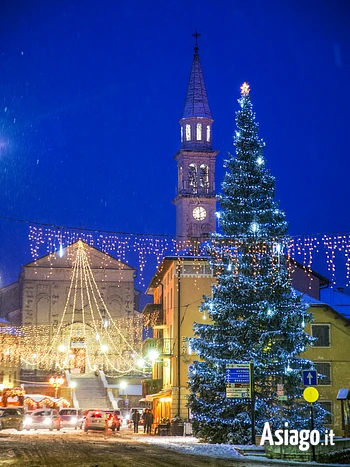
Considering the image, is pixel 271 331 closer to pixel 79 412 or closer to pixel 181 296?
pixel 181 296

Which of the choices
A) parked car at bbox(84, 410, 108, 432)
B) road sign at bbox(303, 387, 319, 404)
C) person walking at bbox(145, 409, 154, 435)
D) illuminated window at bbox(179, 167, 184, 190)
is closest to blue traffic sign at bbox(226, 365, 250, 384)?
road sign at bbox(303, 387, 319, 404)

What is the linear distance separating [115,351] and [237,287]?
160 feet

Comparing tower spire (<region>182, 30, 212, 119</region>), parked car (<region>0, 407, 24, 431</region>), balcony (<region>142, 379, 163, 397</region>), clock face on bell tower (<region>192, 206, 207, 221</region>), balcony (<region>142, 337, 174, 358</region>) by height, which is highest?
tower spire (<region>182, 30, 212, 119</region>)

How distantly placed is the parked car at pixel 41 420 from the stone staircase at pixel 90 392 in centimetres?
1913

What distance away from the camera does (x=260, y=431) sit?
2992 cm

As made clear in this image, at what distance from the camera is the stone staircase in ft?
209

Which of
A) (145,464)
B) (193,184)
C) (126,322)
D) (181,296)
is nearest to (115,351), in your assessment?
(126,322)

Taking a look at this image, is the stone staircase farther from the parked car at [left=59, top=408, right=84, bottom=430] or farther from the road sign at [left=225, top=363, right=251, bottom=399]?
the road sign at [left=225, top=363, right=251, bottom=399]

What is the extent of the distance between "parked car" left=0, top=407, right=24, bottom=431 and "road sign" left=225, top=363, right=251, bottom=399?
607 inches

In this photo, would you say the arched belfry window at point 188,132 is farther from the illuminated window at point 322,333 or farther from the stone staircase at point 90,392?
the illuminated window at point 322,333

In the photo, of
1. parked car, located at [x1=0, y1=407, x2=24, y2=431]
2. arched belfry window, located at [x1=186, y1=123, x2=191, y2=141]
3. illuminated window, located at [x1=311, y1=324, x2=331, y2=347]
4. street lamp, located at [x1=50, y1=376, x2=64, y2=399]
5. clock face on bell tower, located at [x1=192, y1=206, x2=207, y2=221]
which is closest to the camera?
parked car, located at [x1=0, y1=407, x2=24, y2=431]

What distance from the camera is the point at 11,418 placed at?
39.9m

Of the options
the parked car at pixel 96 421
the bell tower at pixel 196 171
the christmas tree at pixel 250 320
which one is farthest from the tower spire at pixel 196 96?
the christmas tree at pixel 250 320
